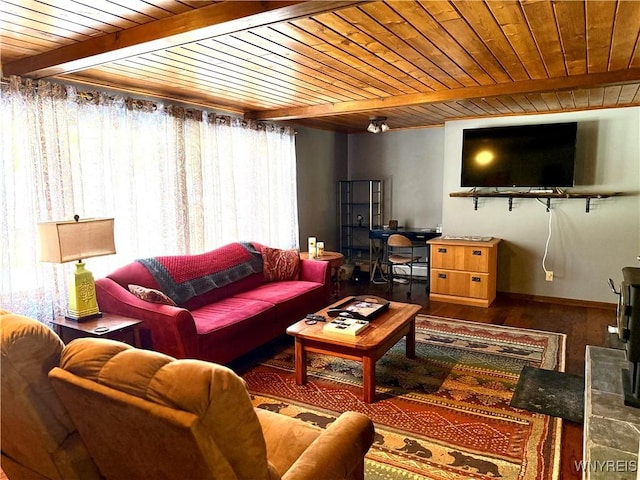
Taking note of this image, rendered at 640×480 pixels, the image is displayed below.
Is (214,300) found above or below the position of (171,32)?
below

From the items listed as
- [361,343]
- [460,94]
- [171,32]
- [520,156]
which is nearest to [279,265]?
[361,343]

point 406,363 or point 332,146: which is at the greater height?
point 332,146

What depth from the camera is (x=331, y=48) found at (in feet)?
8.57

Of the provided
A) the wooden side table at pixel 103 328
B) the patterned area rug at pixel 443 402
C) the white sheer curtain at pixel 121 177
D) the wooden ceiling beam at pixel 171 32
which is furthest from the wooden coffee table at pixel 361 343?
the wooden ceiling beam at pixel 171 32

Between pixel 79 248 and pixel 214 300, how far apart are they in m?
1.36

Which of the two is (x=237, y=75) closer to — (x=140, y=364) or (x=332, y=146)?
(x=140, y=364)

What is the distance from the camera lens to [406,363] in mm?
3420

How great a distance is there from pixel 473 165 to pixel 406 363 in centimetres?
285

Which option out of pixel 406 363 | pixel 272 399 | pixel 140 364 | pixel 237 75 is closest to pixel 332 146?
pixel 237 75

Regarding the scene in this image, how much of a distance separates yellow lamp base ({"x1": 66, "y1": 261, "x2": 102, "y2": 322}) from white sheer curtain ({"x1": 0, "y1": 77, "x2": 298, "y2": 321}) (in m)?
0.43

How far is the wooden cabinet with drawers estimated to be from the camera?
16.2 ft

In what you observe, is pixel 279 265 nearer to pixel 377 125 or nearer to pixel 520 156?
pixel 377 125

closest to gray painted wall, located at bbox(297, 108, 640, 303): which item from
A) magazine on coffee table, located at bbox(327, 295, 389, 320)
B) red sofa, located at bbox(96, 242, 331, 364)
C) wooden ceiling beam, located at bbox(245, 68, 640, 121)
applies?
wooden ceiling beam, located at bbox(245, 68, 640, 121)

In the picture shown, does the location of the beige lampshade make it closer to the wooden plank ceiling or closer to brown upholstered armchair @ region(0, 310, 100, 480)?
the wooden plank ceiling
